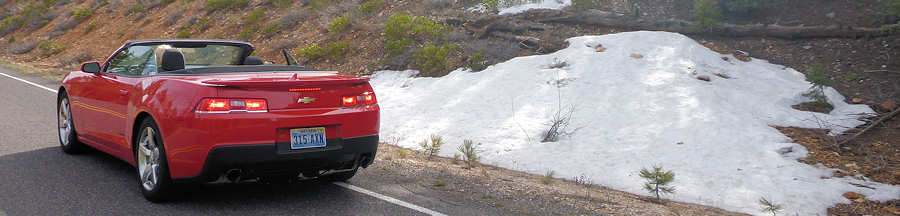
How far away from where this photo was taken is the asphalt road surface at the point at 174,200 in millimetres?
4883

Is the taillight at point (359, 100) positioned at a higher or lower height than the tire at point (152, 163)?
higher

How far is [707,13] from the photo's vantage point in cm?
1370

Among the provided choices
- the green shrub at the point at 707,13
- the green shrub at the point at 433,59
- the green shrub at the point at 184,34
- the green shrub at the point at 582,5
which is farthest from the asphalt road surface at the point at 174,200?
the green shrub at the point at 184,34

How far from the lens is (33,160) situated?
643 centimetres

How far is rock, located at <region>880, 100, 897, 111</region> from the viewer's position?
374 inches

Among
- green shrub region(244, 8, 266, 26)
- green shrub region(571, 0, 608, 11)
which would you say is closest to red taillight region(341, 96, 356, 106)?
green shrub region(571, 0, 608, 11)

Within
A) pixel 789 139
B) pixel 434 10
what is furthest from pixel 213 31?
pixel 789 139

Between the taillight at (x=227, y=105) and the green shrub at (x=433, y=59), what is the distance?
8.72 metres

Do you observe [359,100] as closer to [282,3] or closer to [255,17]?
[255,17]

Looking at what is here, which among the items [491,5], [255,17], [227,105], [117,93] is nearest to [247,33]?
[255,17]

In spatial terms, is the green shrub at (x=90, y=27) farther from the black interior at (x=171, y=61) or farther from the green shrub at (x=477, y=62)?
the black interior at (x=171, y=61)

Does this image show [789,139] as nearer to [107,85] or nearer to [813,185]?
[813,185]

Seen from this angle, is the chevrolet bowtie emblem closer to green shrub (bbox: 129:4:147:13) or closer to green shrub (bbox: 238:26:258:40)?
green shrub (bbox: 238:26:258:40)

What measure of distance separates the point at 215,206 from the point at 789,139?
716 centimetres
